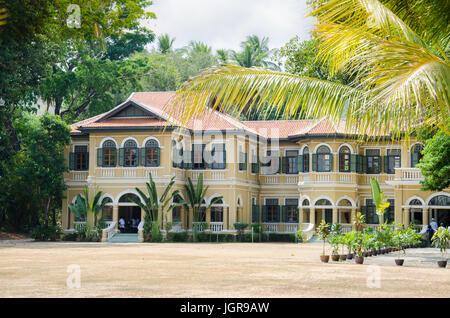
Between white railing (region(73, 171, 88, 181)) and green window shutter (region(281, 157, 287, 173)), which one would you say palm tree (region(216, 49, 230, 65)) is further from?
white railing (region(73, 171, 88, 181))

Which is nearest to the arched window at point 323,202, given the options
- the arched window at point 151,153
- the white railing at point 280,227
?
the white railing at point 280,227

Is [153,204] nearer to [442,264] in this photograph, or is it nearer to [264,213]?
[264,213]

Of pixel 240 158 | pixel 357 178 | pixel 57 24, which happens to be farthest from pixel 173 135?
pixel 57 24

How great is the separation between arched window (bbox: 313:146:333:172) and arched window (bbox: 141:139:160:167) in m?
7.99

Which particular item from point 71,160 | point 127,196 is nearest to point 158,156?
point 127,196

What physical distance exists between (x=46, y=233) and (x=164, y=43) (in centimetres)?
3076

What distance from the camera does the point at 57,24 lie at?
20.2m

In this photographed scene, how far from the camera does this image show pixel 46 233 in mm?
A: 31281

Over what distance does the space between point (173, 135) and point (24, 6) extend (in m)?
14.4

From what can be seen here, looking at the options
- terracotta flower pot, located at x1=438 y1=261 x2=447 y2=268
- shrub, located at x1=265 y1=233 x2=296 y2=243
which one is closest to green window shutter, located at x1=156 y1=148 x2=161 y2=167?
shrub, located at x1=265 y1=233 x2=296 y2=243

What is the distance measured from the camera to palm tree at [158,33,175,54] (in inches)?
2293

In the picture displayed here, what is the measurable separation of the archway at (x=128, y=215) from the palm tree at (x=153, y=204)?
660 mm

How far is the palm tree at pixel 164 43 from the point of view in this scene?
191ft
